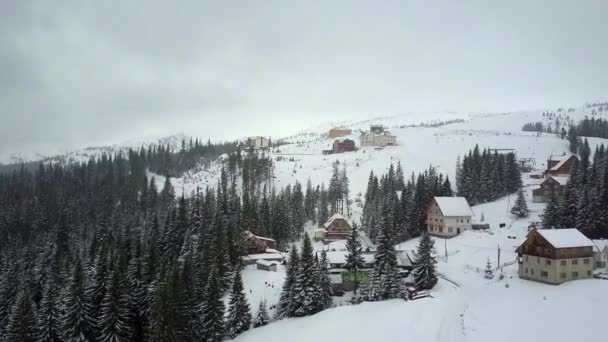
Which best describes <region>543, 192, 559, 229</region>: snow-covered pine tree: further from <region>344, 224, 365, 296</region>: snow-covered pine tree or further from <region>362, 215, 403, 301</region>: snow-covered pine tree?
<region>344, 224, 365, 296</region>: snow-covered pine tree

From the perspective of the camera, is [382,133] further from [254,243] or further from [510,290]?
[510,290]

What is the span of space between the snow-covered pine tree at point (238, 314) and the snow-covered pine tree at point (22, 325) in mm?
25162

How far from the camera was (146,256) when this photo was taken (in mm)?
59594

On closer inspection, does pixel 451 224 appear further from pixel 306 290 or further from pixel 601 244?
pixel 306 290

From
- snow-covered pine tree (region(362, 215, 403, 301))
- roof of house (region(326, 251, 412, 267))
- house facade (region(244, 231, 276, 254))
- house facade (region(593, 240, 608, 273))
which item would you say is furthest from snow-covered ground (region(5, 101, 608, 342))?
house facade (region(244, 231, 276, 254))

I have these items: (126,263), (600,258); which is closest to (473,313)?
(600,258)

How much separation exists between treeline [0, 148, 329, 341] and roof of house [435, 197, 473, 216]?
32380 mm

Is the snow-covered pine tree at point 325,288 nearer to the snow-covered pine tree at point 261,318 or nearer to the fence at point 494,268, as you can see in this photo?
the snow-covered pine tree at point 261,318

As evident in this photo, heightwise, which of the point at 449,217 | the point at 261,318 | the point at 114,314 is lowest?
the point at 261,318

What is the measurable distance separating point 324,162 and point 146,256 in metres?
116

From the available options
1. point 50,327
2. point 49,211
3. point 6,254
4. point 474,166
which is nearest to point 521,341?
point 50,327

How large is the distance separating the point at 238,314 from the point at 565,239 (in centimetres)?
4064

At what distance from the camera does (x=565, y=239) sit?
48.7m

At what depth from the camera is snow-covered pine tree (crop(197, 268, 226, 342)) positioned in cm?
4450
